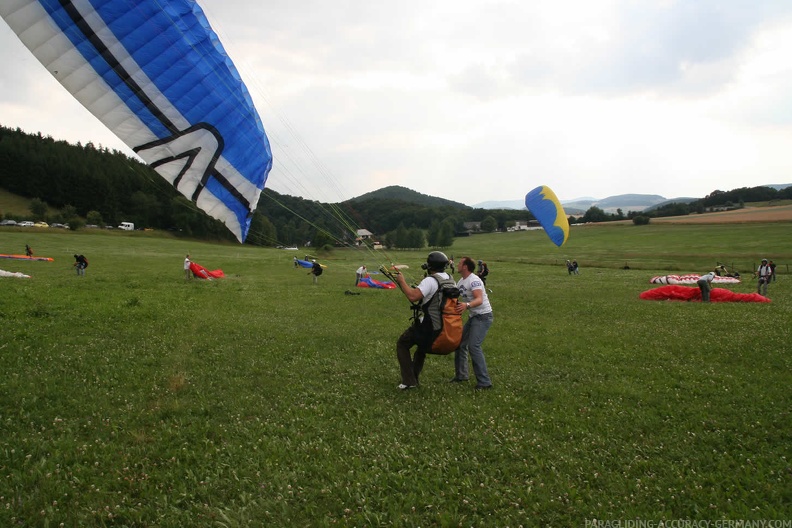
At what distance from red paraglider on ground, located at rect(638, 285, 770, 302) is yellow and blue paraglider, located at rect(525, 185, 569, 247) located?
13.5 metres

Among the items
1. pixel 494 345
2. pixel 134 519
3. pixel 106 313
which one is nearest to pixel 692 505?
pixel 134 519

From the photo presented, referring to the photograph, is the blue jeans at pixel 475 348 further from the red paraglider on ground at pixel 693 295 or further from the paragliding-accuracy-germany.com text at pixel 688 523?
the red paraglider on ground at pixel 693 295

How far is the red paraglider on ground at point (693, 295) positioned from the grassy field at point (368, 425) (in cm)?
705

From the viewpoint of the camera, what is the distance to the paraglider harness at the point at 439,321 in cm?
745

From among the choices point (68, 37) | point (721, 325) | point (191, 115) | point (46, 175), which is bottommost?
point (721, 325)

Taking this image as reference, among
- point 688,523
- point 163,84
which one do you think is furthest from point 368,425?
point 163,84

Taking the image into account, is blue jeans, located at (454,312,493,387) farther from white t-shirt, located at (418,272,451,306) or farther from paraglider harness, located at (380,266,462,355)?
white t-shirt, located at (418,272,451,306)

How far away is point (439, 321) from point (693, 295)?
17.6 metres

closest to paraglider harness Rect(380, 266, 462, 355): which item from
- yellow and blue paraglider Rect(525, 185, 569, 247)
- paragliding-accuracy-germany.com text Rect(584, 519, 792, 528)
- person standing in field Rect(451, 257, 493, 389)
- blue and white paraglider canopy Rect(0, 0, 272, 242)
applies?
person standing in field Rect(451, 257, 493, 389)

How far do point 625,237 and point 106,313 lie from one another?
303 ft

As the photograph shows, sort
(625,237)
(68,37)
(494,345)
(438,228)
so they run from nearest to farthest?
(68,37) < (494,345) < (625,237) < (438,228)

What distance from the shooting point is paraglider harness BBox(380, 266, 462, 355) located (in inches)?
293

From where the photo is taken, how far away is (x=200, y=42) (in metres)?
8.54

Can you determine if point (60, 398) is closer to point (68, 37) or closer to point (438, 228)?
point (68, 37)
